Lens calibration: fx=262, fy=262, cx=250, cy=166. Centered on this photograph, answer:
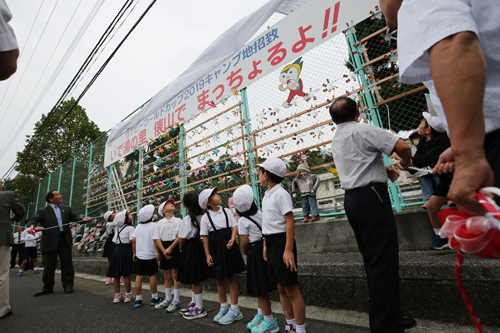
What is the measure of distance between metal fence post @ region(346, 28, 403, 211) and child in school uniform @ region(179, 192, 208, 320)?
239 cm

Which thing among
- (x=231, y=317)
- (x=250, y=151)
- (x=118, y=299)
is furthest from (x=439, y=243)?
(x=118, y=299)

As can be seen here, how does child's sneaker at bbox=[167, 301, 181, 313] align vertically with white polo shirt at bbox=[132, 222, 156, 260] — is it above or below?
below

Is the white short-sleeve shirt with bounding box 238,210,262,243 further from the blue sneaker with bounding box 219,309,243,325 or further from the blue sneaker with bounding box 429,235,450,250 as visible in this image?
the blue sneaker with bounding box 429,235,450,250

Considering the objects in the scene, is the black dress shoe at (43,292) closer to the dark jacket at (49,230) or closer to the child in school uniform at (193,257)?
the dark jacket at (49,230)

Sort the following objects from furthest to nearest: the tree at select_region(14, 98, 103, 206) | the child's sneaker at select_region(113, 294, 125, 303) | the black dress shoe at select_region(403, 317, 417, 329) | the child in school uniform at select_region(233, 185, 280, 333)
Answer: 1. the tree at select_region(14, 98, 103, 206)
2. the child's sneaker at select_region(113, 294, 125, 303)
3. the child in school uniform at select_region(233, 185, 280, 333)
4. the black dress shoe at select_region(403, 317, 417, 329)

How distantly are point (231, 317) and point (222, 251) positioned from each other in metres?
0.64

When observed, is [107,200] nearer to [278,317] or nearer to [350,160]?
[278,317]

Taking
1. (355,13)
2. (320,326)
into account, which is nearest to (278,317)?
(320,326)

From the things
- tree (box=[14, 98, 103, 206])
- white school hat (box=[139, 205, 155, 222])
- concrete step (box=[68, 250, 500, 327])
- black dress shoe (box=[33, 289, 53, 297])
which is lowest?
black dress shoe (box=[33, 289, 53, 297])

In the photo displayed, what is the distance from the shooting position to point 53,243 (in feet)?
15.8

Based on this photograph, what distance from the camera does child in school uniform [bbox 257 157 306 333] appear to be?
2014 millimetres

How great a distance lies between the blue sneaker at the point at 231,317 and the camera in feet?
8.34

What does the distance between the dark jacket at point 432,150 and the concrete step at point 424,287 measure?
2.57ft

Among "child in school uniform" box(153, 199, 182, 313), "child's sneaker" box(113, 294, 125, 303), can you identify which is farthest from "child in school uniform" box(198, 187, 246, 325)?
"child's sneaker" box(113, 294, 125, 303)
